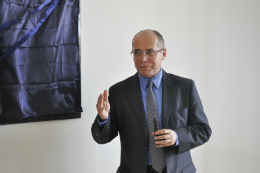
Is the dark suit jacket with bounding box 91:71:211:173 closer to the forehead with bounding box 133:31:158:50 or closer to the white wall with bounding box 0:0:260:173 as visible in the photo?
the forehead with bounding box 133:31:158:50

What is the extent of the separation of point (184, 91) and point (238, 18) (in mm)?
1399

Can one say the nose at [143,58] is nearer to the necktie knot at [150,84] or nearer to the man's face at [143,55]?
the man's face at [143,55]

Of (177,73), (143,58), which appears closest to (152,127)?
(143,58)

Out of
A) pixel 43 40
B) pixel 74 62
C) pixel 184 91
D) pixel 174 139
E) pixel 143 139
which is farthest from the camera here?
pixel 74 62

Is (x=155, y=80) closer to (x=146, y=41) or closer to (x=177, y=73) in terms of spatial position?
(x=146, y=41)

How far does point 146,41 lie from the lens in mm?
1578

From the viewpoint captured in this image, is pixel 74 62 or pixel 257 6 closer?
pixel 74 62

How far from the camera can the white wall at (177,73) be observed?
184cm

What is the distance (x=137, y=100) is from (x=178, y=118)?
279mm

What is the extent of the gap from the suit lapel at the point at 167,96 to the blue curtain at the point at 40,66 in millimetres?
684

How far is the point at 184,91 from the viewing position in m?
1.62

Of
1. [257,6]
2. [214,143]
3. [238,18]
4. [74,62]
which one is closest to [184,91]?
[74,62]

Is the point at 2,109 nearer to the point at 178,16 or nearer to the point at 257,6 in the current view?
the point at 178,16

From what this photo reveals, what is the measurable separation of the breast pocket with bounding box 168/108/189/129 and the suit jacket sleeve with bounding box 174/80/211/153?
0.06 feet
